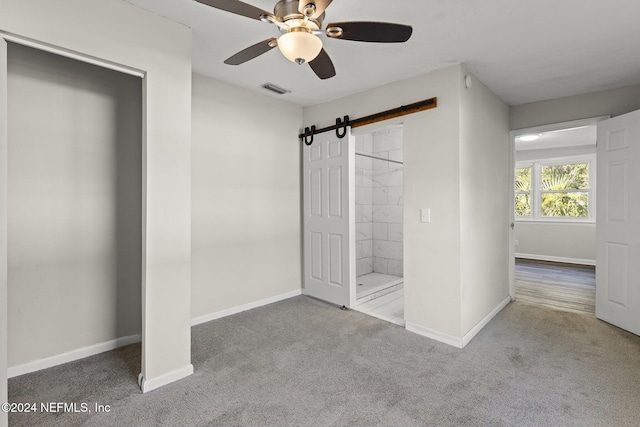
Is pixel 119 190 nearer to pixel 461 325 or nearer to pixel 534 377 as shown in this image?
pixel 461 325

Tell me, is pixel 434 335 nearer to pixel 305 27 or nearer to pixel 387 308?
pixel 387 308

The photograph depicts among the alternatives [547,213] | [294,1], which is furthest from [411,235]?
[547,213]

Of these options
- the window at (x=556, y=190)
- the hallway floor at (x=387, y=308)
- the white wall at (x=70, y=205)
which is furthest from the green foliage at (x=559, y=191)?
the white wall at (x=70, y=205)

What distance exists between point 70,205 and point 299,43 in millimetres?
2136

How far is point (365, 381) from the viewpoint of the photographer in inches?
86.2

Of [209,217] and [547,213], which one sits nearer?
[209,217]

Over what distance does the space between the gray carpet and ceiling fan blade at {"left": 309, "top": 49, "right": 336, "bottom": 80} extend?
211 cm

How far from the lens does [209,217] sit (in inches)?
127

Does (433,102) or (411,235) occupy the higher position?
(433,102)

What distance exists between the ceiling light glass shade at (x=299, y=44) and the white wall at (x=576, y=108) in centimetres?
333

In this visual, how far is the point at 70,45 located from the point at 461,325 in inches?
134

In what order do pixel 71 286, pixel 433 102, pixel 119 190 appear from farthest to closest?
pixel 433 102
pixel 119 190
pixel 71 286

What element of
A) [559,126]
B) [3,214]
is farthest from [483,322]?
[3,214]

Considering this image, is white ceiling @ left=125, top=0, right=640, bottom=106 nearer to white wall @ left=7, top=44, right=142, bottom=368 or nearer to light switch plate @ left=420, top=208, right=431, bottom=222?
white wall @ left=7, top=44, right=142, bottom=368
